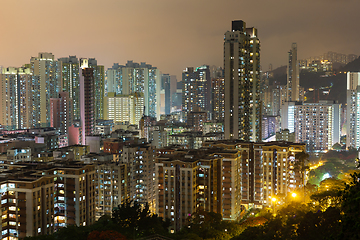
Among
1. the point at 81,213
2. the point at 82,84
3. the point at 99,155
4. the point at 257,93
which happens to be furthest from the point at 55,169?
the point at 82,84

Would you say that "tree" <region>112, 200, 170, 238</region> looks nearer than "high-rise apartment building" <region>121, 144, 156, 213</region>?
Yes

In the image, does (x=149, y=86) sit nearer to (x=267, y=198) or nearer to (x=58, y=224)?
(x=267, y=198)

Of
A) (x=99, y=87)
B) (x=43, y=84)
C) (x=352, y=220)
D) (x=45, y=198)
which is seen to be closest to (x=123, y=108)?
(x=99, y=87)

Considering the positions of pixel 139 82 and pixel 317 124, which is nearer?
pixel 317 124

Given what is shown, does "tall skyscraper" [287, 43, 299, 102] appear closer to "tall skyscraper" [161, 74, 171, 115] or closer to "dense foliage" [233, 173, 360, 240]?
"tall skyscraper" [161, 74, 171, 115]

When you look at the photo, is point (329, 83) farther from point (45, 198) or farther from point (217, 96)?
point (45, 198)

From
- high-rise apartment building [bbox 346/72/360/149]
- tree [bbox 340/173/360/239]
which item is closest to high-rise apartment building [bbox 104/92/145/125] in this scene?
high-rise apartment building [bbox 346/72/360/149]
